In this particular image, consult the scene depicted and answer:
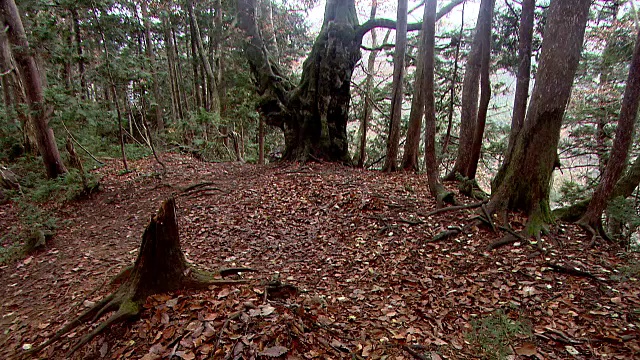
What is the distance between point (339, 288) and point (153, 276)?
2.13m

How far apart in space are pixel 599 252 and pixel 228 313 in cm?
483

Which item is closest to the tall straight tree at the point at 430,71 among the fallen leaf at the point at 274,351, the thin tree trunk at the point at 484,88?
the thin tree trunk at the point at 484,88

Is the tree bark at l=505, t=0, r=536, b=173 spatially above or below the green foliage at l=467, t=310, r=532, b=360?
above

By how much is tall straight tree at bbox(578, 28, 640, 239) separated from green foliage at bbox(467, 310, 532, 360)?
277 cm

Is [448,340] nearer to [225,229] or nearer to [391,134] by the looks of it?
[225,229]

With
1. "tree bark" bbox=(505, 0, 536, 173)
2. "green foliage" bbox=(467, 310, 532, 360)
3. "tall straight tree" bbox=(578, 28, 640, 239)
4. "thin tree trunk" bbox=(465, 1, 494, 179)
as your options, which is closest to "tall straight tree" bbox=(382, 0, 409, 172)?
"thin tree trunk" bbox=(465, 1, 494, 179)

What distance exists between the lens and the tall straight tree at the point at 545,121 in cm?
434

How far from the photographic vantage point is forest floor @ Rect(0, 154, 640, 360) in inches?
103

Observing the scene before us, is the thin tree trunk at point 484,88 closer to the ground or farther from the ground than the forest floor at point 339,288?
farther from the ground

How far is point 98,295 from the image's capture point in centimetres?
358

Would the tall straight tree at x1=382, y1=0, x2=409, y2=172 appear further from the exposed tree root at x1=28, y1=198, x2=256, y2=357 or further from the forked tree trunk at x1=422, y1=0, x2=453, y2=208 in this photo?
the exposed tree root at x1=28, y1=198, x2=256, y2=357

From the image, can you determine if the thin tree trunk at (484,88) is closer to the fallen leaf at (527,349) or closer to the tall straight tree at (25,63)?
the fallen leaf at (527,349)

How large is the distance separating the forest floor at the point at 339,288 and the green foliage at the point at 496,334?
0.01 m

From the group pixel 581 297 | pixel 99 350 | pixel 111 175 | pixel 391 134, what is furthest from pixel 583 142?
pixel 111 175
